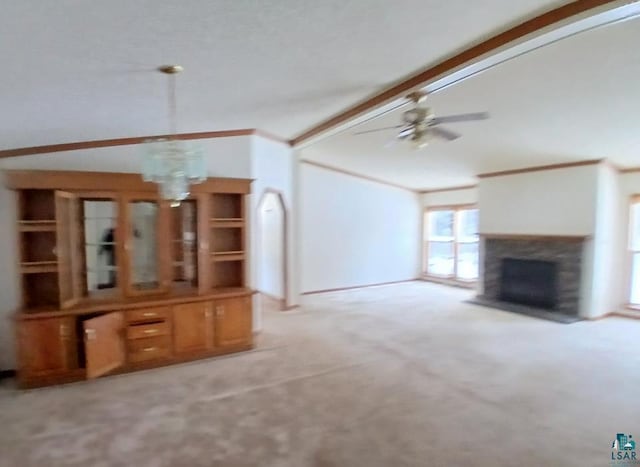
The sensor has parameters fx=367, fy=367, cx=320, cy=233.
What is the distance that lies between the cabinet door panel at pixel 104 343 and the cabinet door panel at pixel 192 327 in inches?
20.6

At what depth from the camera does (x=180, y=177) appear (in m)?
2.83

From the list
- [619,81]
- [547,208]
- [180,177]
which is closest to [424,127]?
[619,81]

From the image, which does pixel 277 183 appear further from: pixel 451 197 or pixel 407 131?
pixel 451 197

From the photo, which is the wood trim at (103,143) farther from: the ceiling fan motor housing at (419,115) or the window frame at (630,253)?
the window frame at (630,253)

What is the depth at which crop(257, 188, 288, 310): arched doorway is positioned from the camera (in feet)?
20.4

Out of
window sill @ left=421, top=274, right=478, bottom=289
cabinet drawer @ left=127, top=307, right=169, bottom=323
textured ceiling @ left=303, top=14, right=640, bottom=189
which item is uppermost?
textured ceiling @ left=303, top=14, right=640, bottom=189

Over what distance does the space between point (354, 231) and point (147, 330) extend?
516 cm

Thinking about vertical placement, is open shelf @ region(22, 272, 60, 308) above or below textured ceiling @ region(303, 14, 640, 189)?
below

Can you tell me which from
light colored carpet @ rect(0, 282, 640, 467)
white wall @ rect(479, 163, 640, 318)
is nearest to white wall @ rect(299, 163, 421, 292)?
white wall @ rect(479, 163, 640, 318)

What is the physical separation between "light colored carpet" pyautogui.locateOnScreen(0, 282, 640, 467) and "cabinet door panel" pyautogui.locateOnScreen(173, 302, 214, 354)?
0.73ft

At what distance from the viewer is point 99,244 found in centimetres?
388

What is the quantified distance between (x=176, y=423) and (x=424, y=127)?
10.3 ft

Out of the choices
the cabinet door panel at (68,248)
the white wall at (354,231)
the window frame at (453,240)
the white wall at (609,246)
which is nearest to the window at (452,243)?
the window frame at (453,240)

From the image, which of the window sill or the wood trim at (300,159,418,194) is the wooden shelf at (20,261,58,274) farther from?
the window sill
